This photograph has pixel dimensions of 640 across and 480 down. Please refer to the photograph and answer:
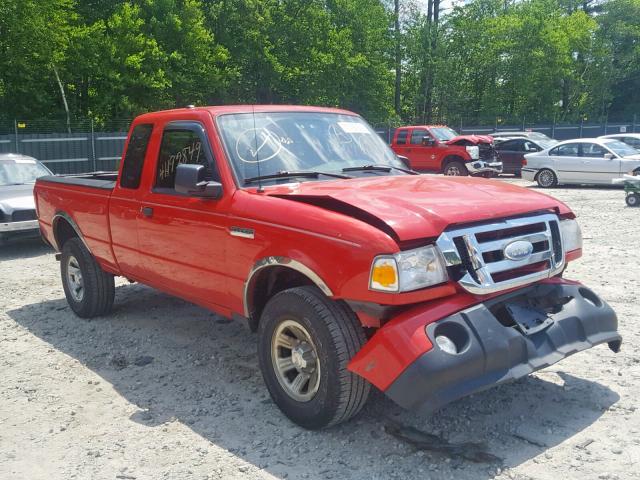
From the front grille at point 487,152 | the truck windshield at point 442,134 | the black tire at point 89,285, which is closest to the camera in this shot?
the black tire at point 89,285

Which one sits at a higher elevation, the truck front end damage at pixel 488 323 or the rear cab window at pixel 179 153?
the rear cab window at pixel 179 153

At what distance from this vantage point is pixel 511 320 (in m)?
3.68

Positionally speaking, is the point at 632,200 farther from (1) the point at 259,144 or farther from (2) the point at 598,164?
(1) the point at 259,144

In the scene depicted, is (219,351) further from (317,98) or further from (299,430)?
(317,98)

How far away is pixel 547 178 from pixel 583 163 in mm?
1144

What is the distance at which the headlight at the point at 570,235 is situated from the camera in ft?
14.2

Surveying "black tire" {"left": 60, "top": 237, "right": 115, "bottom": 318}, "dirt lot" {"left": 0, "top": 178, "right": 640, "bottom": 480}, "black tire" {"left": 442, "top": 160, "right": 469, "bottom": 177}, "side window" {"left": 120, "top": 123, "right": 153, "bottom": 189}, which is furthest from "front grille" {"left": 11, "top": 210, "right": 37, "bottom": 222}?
"black tire" {"left": 442, "top": 160, "right": 469, "bottom": 177}

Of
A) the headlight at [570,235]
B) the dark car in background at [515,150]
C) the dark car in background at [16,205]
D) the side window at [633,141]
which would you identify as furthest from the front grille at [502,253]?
the dark car in background at [515,150]

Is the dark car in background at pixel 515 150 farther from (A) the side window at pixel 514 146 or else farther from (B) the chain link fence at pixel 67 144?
(B) the chain link fence at pixel 67 144

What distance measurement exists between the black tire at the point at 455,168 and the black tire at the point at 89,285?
17.0 metres

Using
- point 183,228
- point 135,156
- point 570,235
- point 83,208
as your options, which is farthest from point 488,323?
point 83,208

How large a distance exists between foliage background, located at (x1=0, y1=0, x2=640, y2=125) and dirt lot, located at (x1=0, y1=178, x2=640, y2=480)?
22.8 metres

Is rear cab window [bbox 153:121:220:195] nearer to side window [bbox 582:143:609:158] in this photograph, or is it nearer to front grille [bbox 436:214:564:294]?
front grille [bbox 436:214:564:294]

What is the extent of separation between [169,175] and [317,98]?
34687 mm
